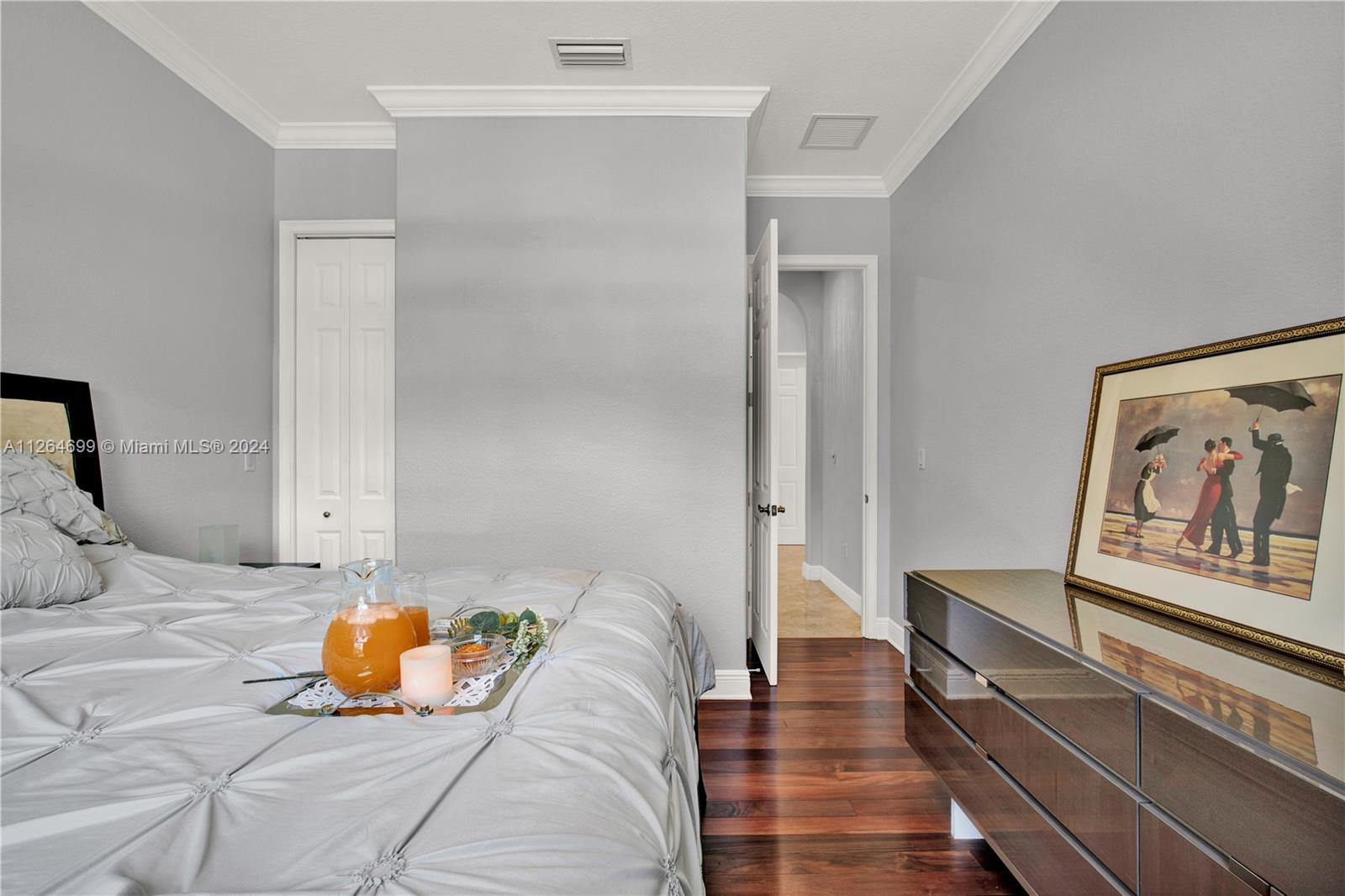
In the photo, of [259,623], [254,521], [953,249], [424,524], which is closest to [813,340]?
[953,249]

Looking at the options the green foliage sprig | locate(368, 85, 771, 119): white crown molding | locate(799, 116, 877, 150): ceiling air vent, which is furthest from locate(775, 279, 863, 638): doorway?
the green foliage sprig

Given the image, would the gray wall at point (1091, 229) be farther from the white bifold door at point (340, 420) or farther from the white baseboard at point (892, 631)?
the white bifold door at point (340, 420)

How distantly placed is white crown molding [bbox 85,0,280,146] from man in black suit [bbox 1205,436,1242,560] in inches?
153

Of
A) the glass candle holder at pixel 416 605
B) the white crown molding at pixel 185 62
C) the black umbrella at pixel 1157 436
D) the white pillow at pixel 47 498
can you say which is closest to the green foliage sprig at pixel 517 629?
the glass candle holder at pixel 416 605

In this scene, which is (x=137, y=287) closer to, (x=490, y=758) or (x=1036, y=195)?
(x=490, y=758)

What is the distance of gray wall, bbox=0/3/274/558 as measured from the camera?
227 centimetres

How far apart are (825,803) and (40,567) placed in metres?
2.30

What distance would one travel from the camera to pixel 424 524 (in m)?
3.22

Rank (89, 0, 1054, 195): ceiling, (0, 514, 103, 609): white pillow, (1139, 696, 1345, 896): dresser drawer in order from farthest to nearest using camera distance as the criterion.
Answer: (89, 0, 1054, 195): ceiling < (0, 514, 103, 609): white pillow < (1139, 696, 1345, 896): dresser drawer

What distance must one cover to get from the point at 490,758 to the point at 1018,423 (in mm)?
2292

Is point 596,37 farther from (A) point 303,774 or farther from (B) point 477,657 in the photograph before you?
(A) point 303,774

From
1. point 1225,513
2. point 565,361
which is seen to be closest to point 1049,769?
point 1225,513

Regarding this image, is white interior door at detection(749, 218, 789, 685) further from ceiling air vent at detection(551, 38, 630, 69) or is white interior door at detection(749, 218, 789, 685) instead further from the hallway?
ceiling air vent at detection(551, 38, 630, 69)

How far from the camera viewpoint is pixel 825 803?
2240 mm
